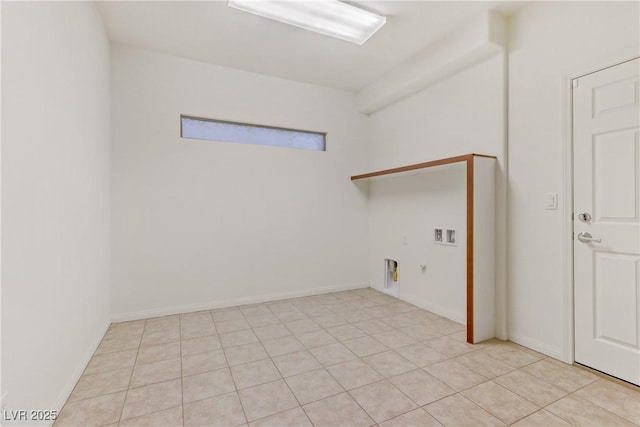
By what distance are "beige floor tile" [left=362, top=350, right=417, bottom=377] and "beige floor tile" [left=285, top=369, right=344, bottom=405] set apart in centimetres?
37

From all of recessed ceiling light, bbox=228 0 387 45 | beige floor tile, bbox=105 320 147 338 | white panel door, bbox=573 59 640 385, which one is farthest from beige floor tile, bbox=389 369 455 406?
recessed ceiling light, bbox=228 0 387 45

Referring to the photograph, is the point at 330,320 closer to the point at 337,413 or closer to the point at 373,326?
the point at 373,326

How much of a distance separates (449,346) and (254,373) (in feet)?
5.35

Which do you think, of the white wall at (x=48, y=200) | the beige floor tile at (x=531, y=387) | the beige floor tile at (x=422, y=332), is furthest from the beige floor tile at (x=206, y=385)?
the beige floor tile at (x=531, y=387)

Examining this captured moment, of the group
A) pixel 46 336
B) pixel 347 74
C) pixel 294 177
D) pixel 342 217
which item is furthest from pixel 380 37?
pixel 46 336

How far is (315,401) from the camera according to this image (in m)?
1.84

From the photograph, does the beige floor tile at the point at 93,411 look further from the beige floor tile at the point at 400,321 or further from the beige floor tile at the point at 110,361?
the beige floor tile at the point at 400,321

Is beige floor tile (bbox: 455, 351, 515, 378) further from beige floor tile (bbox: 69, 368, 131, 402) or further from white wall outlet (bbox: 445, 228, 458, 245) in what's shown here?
beige floor tile (bbox: 69, 368, 131, 402)

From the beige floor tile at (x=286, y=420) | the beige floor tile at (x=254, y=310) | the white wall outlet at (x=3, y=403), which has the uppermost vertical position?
the white wall outlet at (x=3, y=403)

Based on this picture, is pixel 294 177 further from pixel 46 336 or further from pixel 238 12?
pixel 46 336

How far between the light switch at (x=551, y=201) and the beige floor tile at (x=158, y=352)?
10.6 feet

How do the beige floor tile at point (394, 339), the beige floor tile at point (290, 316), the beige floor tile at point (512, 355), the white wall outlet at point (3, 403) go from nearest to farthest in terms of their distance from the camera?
the white wall outlet at point (3, 403), the beige floor tile at point (512, 355), the beige floor tile at point (394, 339), the beige floor tile at point (290, 316)

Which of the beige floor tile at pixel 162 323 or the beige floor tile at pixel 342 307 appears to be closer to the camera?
the beige floor tile at pixel 162 323

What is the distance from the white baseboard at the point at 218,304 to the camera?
3252mm
